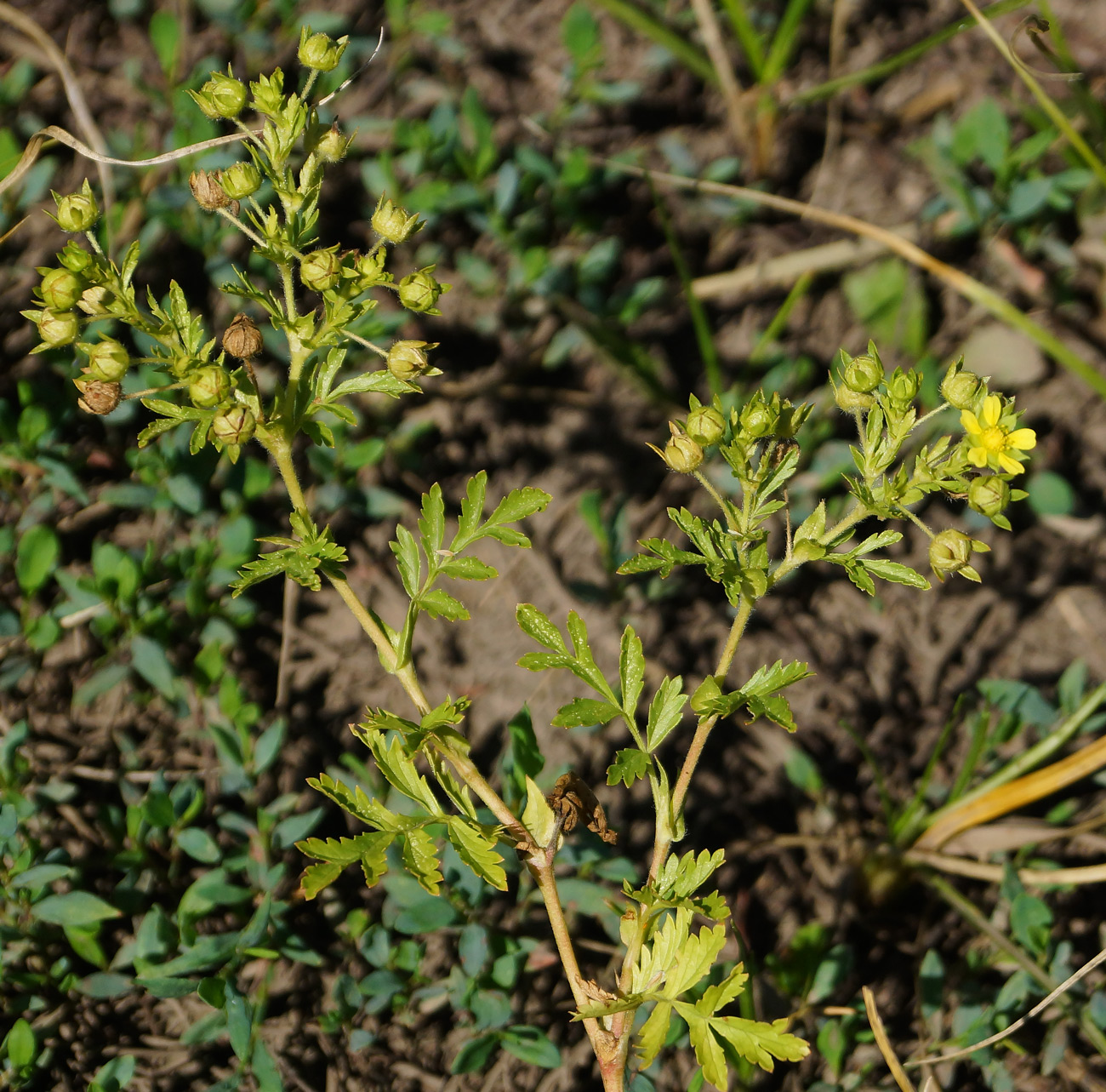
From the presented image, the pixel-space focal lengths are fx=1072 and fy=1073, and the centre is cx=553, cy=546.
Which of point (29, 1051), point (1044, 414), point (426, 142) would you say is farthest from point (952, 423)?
point (29, 1051)

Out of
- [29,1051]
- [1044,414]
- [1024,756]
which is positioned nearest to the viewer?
[29,1051]

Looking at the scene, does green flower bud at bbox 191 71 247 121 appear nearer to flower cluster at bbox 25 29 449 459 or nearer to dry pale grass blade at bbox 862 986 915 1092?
flower cluster at bbox 25 29 449 459

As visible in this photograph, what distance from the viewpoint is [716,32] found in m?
3.49

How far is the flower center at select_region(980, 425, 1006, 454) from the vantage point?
70.3 inches

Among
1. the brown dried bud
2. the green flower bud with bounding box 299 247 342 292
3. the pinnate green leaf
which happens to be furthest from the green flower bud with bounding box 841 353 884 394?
the brown dried bud

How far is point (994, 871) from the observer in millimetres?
2730

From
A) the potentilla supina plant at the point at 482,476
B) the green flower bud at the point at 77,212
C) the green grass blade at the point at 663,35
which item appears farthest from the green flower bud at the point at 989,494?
the green grass blade at the point at 663,35

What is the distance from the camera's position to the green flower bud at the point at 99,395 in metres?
1.85

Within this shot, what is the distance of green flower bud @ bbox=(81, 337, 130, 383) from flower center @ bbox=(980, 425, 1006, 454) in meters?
1.44

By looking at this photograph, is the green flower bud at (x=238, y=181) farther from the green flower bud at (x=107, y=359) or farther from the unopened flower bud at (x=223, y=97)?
the green flower bud at (x=107, y=359)

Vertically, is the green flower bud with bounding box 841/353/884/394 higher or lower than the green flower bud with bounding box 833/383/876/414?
higher

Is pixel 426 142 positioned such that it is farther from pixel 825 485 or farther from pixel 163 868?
pixel 163 868

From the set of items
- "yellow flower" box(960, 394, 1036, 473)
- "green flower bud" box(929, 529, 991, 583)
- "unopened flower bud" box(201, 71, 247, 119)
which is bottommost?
"green flower bud" box(929, 529, 991, 583)

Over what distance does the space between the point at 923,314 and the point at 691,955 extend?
230 centimetres
